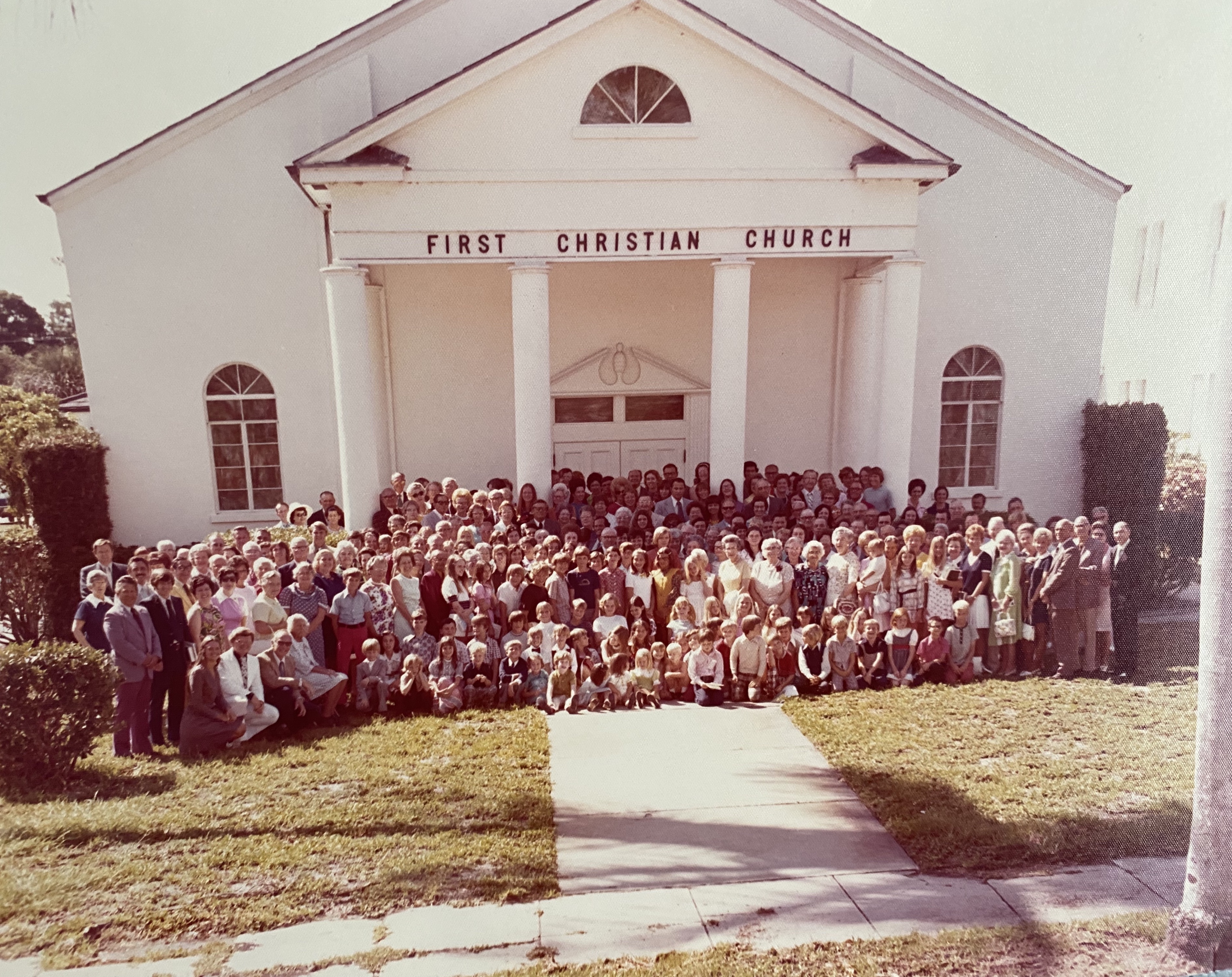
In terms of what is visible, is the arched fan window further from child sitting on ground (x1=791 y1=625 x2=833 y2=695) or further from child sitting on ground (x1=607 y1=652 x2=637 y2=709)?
child sitting on ground (x1=607 y1=652 x2=637 y2=709)

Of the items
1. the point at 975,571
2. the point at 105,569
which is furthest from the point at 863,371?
the point at 105,569

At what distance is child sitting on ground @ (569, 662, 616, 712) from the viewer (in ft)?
22.1

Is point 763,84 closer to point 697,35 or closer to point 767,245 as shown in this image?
point 697,35

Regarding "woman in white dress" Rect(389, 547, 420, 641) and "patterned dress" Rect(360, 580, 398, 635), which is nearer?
"patterned dress" Rect(360, 580, 398, 635)

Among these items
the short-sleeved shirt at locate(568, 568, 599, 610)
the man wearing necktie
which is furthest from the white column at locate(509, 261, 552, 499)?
the short-sleeved shirt at locate(568, 568, 599, 610)

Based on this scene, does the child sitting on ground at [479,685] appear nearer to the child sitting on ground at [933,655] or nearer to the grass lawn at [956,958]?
the grass lawn at [956,958]

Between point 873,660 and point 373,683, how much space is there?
4.56m

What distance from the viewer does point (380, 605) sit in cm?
684

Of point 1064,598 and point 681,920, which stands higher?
point 1064,598

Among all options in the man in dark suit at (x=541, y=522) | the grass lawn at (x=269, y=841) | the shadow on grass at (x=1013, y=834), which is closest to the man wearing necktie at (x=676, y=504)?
the man in dark suit at (x=541, y=522)

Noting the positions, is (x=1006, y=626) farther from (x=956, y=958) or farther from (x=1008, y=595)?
(x=956, y=958)

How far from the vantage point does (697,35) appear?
31.6 ft

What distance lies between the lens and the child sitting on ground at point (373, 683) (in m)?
6.68

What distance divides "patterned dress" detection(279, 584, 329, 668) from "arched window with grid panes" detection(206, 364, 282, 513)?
20.3 feet
